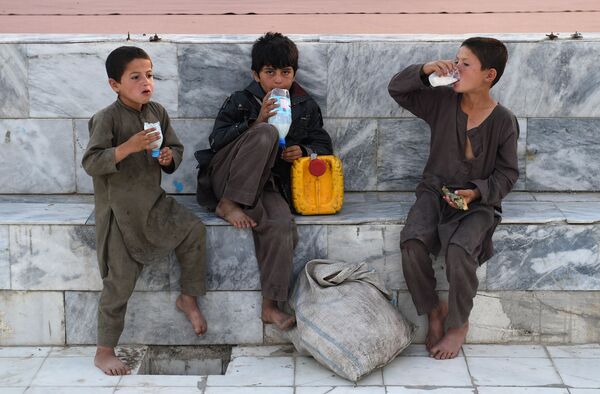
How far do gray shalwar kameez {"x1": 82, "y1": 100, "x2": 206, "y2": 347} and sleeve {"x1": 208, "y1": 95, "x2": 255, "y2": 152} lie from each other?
0.32 metres

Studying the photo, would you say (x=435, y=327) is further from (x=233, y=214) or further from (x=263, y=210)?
(x=233, y=214)

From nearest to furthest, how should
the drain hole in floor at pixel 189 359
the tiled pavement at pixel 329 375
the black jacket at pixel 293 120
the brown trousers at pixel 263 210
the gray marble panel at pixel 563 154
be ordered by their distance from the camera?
the tiled pavement at pixel 329 375 → the brown trousers at pixel 263 210 → the drain hole in floor at pixel 189 359 → the black jacket at pixel 293 120 → the gray marble panel at pixel 563 154

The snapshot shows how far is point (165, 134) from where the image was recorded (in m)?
5.01

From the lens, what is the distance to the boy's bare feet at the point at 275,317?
16.6 feet

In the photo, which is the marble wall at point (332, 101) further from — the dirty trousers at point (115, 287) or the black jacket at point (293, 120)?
the dirty trousers at point (115, 287)

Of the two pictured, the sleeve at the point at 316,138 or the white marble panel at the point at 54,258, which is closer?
the white marble panel at the point at 54,258

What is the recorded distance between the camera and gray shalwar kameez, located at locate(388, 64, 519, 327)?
16.1 feet

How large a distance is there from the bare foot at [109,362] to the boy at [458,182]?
4.71ft

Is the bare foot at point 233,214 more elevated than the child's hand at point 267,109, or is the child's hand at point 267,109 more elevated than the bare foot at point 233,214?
the child's hand at point 267,109

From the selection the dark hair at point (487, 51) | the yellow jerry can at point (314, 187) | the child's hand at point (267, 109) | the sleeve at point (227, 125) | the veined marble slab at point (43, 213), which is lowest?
the veined marble slab at point (43, 213)

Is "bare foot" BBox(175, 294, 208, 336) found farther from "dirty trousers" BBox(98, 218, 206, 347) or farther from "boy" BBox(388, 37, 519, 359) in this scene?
"boy" BBox(388, 37, 519, 359)

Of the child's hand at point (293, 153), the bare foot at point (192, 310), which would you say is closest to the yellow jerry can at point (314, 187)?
the child's hand at point (293, 153)

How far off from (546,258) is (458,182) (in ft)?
1.91

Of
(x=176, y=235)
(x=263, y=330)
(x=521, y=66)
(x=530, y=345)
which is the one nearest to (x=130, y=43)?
(x=176, y=235)
